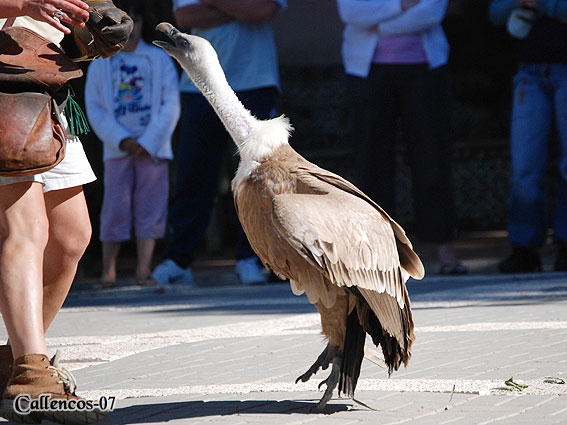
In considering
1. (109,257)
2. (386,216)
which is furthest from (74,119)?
(109,257)

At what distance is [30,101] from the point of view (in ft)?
12.8

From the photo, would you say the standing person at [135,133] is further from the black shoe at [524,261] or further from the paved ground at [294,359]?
the black shoe at [524,261]

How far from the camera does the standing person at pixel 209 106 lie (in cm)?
898

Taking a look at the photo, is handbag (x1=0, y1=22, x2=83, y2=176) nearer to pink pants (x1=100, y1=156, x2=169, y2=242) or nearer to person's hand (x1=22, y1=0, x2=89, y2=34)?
person's hand (x1=22, y1=0, x2=89, y2=34)

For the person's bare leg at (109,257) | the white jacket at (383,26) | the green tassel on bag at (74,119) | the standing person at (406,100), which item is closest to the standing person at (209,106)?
the person's bare leg at (109,257)

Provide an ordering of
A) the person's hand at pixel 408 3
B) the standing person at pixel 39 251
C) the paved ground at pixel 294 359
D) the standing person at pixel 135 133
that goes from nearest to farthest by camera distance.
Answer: the standing person at pixel 39 251, the paved ground at pixel 294 359, the person's hand at pixel 408 3, the standing person at pixel 135 133

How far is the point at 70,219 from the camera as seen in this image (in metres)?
4.26

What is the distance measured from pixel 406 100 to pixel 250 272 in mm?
2111

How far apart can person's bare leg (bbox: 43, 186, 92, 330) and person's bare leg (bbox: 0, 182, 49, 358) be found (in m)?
0.23

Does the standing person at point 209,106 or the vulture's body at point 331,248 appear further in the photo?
the standing person at point 209,106

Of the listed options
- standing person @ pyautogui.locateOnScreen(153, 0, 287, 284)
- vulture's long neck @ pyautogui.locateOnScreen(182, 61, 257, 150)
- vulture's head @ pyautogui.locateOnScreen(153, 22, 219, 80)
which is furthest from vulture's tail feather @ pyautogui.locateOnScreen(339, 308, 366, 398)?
standing person @ pyautogui.locateOnScreen(153, 0, 287, 284)

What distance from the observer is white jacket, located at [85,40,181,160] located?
9422 millimetres

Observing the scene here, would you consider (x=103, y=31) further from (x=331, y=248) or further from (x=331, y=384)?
(x=331, y=384)

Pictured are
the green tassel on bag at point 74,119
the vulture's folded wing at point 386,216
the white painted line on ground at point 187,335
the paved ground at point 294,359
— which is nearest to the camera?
the paved ground at point 294,359
